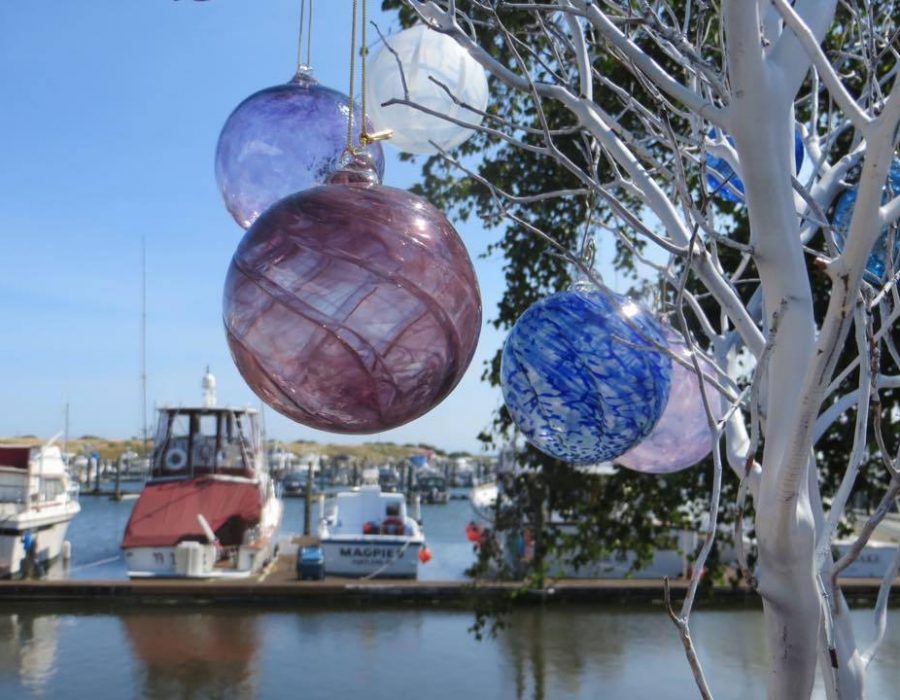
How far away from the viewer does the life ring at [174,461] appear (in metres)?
20.9

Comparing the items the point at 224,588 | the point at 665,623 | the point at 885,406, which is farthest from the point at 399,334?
the point at 224,588

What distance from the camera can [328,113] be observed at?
2.57 m

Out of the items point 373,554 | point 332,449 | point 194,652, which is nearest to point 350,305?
point 194,652

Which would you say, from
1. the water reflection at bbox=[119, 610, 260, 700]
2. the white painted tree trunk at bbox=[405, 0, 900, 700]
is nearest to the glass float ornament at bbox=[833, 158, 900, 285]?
the white painted tree trunk at bbox=[405, 0, 900, 700]

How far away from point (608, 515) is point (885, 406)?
209cm

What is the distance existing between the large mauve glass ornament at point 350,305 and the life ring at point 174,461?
2013 cm

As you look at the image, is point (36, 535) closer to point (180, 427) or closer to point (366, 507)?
point (180, 427)

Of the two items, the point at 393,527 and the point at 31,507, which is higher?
the point at 31,507

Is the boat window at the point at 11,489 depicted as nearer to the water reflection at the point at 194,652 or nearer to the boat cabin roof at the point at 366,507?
the boat cabin roof at the point at 366,507

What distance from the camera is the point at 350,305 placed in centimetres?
167

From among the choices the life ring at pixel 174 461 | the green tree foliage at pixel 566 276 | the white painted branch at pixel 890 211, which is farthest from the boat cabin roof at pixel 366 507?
the white painted branch at pixel 890 211

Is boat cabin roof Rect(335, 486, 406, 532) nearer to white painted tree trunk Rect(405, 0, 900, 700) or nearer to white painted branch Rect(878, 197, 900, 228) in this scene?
white painted tree trunk Rect(405, 0, 900, 700)

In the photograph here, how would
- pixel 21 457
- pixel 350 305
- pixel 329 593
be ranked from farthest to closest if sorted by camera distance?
pixel 21 457, pixel 329 593, pixel 350 305

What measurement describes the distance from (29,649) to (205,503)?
22.7 feet
